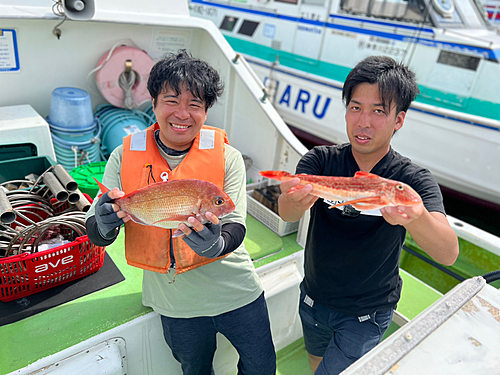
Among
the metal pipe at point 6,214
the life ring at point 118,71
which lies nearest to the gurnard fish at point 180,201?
the metal pipe at point 6,214

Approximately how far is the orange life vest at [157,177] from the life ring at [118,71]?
2498 mm

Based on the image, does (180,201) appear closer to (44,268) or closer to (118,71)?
(44,268)

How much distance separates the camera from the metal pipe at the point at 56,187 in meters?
2.46

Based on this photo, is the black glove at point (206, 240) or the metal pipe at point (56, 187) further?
the metal pipe at point (56, 187)

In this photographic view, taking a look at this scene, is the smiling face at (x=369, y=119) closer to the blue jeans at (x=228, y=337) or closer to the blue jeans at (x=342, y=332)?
the blue jeans at (x=342, y=332)

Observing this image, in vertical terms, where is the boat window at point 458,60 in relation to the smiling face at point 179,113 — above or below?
above

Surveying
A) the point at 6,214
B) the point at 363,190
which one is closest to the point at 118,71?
the point at 6,214

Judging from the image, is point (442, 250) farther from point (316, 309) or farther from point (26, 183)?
point (26, 183)

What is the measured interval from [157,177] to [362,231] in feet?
3.55

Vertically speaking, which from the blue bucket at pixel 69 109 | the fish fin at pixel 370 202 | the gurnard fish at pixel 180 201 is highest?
the fish fin at pixel 370 202

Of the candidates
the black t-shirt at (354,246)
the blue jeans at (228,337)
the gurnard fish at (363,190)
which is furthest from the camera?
the blue jeans at (228,337)

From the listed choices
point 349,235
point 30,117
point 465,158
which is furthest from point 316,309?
point 465,158

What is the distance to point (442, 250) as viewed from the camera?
1592 mm

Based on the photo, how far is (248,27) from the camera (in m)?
9.64
